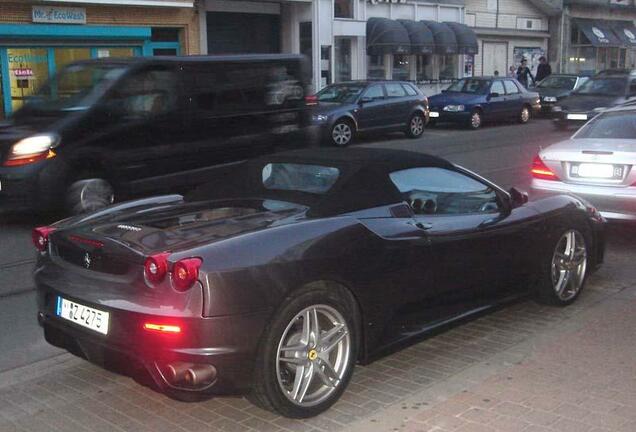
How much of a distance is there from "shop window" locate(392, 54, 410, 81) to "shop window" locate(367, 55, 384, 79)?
77 centimetres

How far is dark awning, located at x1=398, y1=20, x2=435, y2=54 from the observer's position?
2772 cm

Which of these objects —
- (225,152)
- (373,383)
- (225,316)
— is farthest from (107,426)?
(225,152)

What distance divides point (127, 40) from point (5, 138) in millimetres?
13286

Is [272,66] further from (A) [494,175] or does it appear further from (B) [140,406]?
(B) [140,406]

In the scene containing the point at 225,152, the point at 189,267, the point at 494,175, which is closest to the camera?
the point at 189,267

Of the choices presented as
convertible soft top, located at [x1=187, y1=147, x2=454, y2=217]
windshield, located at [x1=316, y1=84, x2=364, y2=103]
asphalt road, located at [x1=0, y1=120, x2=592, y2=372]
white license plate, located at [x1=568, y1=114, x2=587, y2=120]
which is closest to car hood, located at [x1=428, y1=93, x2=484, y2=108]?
asphalt road, located at [x1=0, y1=120, x2=592, y2=372]

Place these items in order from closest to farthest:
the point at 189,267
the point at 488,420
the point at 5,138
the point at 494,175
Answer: the point at 189,267 → the point at 488,420 → the point at 5,138 → the point at 494,175

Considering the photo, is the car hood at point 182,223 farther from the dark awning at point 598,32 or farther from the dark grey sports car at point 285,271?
the dark awning at point 598,32

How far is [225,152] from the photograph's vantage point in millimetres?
10383

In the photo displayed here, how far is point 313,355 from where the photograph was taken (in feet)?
13.1

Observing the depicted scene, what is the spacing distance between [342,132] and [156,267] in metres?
14.3

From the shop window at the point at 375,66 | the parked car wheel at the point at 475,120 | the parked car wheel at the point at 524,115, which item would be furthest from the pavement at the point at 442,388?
the shop window at the point at 375,66

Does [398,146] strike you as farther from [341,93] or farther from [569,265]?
[569,265]

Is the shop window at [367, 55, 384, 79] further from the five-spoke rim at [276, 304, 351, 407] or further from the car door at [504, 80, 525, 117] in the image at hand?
the five-spoke rim at [276, 304, 351, 407]
